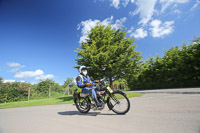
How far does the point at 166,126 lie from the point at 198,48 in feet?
61.2

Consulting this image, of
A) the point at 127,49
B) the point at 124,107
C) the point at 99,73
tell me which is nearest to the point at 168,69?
the point at 127,49

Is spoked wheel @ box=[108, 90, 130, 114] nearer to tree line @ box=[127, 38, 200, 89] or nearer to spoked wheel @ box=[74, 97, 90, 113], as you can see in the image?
spoked wheel @ box=[74, 97, 90, 113]

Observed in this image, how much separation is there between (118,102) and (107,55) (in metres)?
7.12

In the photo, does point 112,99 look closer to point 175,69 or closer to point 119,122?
point 119,122

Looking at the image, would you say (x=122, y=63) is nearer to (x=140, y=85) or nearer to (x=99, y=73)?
(x=99, y=73)

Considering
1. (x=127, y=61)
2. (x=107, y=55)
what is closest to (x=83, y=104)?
(x=107, y=55)

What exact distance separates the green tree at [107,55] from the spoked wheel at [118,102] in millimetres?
6644

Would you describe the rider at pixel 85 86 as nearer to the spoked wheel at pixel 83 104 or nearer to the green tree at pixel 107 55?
the spoked wheel at pixel 83 104

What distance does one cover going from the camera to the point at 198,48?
15.2 meters

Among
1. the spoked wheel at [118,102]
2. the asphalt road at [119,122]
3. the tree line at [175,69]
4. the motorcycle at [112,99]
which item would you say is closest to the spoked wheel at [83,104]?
the motorcycle at [112,99]

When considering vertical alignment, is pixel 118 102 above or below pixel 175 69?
below

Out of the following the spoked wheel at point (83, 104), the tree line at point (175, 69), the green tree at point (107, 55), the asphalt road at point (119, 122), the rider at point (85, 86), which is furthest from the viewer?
the tree line at point (175, 69)

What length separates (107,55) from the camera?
10359 millimetres

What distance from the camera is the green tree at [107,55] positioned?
34.3ft
